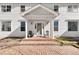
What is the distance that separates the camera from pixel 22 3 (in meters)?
24.9

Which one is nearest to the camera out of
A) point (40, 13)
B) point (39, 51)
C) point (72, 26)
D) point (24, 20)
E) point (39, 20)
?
point (39, 51)

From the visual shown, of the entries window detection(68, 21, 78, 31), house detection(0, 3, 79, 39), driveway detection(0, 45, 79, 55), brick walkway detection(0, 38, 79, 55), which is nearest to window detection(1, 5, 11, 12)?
house detection(0, 3, 79, 39)

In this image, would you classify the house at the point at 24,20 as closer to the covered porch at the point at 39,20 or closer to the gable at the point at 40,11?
the covered porch at the point at 39,20

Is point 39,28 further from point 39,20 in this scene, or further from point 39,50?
point 39,50

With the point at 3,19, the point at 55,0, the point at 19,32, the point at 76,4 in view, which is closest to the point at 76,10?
the point at 76,4

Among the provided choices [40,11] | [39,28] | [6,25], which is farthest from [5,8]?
[40,11]

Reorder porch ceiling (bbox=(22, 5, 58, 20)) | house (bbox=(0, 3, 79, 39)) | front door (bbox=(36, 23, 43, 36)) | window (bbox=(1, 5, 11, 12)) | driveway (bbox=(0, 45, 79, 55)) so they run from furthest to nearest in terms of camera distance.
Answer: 1. window (bbox=(1, 5, 11, 12))
2. house (bbox=(0, 3, 79, 39))
3. front door (bbox=(36, 23, 43, 36))
4. porch ceiling (bbox=(22, 5, 58, 20))
5. driveway (bbox=(0, 45, 79, 55))

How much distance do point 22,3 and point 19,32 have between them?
3.91 metres

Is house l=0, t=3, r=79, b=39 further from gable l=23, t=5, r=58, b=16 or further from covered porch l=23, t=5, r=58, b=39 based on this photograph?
gable l=23, t=5, r=58, b=16

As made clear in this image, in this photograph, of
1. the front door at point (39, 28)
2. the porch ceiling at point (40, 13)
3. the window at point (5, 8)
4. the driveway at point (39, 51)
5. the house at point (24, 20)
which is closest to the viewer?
the driveway at point (39, 51)

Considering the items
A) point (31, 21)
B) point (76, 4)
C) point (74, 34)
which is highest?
point (76, 4)

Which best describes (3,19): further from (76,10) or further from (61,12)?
(76,10)

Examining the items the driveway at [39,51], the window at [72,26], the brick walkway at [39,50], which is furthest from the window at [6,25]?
the driveway at [39,51]

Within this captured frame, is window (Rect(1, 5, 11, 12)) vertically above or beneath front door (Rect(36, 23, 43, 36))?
above
